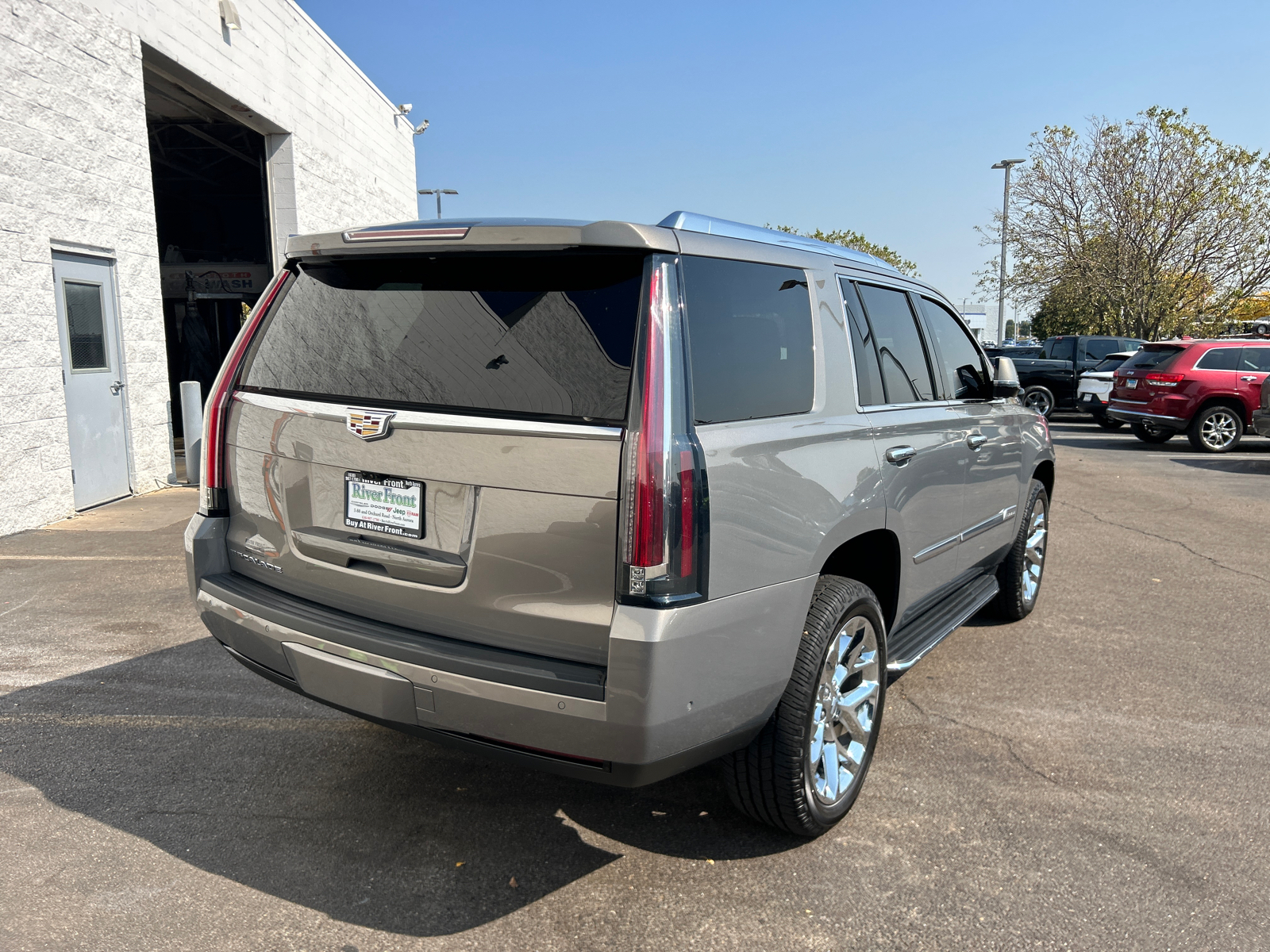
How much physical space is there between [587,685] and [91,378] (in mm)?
8239

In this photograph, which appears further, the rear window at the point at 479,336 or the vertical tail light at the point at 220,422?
the vertical tail light at the point at 220,422

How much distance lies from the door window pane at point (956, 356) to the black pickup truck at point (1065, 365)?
16.9 m

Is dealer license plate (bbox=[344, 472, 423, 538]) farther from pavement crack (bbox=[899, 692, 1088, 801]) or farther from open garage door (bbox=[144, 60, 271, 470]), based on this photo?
open garage door (bbox=[144, 60, 271, 470])

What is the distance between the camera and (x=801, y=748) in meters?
2.84

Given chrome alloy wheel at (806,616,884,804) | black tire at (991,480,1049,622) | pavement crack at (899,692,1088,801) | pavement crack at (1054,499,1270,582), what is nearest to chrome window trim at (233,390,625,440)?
chrome alloy wheel at (806,616,884,804)

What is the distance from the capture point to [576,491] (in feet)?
7.83

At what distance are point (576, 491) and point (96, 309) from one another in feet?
27.4

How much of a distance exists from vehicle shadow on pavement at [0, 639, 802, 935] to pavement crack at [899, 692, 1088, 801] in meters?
1.15

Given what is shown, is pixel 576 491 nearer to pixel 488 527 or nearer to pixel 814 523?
pixel 488 527

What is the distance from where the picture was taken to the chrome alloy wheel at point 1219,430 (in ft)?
47.7

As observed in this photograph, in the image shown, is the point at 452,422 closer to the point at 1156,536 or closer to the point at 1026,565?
the point at 1026,565

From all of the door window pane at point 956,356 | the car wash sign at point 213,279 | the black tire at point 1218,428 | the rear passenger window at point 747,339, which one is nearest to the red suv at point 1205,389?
the black tire at point 1218,428

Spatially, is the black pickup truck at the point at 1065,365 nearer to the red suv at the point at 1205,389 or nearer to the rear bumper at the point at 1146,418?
the rear bumper at the point at 1146,418

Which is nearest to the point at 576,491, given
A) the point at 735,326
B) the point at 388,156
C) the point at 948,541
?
the point at 735,326
